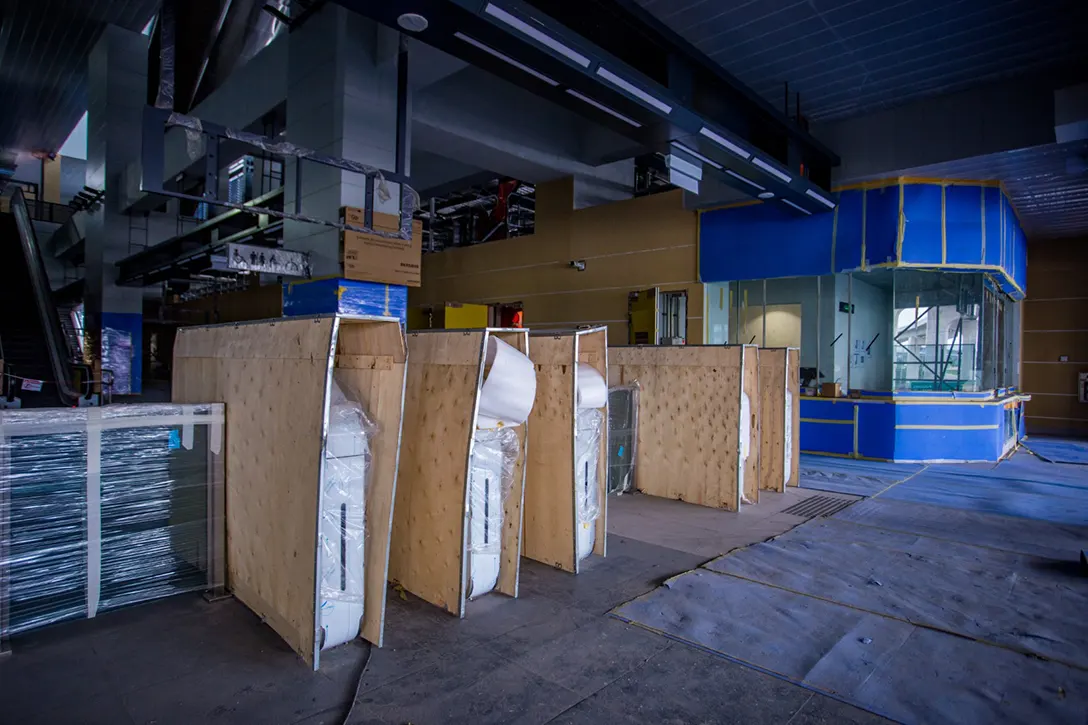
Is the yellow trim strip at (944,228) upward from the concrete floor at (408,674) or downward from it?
upward

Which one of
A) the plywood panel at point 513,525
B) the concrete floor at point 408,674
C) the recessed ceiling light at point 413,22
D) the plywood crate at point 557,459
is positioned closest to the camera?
the concrete floor at point 408,674

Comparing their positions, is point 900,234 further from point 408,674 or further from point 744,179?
point 408,674

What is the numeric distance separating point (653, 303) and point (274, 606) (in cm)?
886

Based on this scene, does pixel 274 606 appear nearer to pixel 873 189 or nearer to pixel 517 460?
pixel 517 460

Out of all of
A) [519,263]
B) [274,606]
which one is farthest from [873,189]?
[274,606]

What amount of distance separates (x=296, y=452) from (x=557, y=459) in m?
1.92

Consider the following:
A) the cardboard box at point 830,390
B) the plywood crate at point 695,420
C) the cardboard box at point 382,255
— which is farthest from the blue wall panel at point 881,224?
the cardboard box at point 382,255

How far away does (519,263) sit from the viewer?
13078mm

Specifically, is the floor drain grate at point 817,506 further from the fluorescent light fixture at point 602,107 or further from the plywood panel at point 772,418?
the fluorescent light fixture at point 602,107

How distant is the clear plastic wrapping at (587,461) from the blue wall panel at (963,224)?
714cm

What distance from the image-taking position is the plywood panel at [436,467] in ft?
11.4

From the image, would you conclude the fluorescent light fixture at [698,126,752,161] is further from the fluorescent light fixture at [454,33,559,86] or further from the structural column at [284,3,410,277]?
the structural column at [284,3,410,277]

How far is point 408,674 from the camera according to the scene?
2.87 meters

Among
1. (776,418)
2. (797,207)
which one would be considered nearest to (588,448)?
(776,418)
